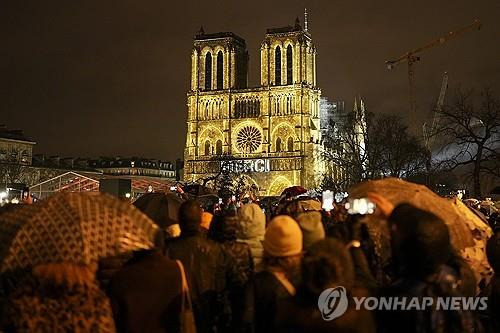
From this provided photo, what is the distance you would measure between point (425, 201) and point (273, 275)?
6.06ft

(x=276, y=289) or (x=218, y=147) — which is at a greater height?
(x=218, y=147)

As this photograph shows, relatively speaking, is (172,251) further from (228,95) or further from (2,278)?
(228,95)

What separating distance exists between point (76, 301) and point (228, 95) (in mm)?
78502

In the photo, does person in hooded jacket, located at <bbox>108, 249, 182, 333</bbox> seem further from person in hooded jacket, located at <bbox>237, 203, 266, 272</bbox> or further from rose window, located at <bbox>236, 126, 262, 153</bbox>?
rose window, located at <bbox>236, 126, 262, 153</bbox>

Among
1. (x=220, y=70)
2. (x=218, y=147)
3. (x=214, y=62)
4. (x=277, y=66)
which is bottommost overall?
(x=218, y=147)

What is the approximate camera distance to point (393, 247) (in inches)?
139

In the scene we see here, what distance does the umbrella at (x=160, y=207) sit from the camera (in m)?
7.43

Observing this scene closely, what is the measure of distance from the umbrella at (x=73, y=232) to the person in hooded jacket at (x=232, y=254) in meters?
1.39

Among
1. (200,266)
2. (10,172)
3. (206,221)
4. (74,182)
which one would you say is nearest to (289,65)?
(10,172)

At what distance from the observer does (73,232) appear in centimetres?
342

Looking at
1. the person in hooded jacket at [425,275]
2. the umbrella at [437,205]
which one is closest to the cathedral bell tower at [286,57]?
the umbrella at [437,205]

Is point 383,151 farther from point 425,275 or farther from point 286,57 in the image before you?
point 425,275

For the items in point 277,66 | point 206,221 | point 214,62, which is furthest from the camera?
point 214,62

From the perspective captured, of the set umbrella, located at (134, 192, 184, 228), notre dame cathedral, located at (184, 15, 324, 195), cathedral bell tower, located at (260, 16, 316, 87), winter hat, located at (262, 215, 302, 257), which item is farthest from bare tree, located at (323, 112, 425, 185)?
winter hat, located at (262, 215, 302, 257)
